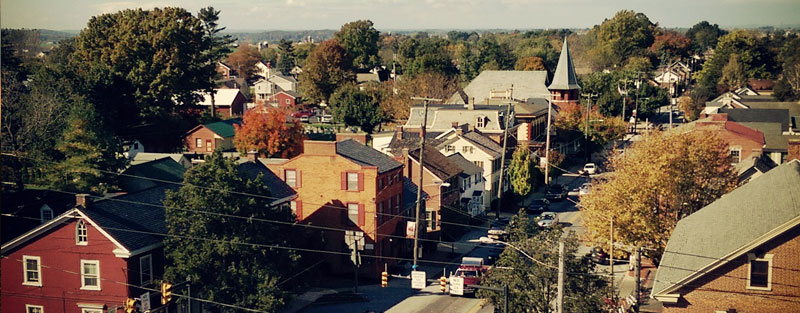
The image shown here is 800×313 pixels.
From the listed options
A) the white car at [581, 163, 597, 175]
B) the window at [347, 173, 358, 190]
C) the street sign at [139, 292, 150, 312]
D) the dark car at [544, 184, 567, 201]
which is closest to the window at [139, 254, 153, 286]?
the street sign at [139, 292, 150, 312]

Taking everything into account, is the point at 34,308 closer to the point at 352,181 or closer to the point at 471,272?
the point at 352,181

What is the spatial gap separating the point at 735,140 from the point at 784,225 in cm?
4186

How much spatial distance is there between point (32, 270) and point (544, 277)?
23.7 metres

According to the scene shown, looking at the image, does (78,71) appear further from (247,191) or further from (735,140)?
(735,140)

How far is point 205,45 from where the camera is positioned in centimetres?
9038

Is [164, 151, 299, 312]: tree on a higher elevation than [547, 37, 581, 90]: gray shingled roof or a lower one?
lower

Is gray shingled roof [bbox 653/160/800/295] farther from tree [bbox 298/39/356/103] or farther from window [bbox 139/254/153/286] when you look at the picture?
tree [bbox 298/39/356/103]

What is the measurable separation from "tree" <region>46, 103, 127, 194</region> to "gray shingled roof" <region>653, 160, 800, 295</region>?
129 ft

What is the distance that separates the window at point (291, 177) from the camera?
47312 millimetres

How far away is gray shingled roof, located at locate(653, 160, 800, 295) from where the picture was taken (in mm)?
25672

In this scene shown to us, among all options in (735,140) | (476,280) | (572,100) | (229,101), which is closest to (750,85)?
(572,100)

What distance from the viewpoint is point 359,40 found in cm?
15125

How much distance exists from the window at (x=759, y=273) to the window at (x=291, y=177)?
2859 centimetres

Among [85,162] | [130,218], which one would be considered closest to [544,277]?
[130,218]
